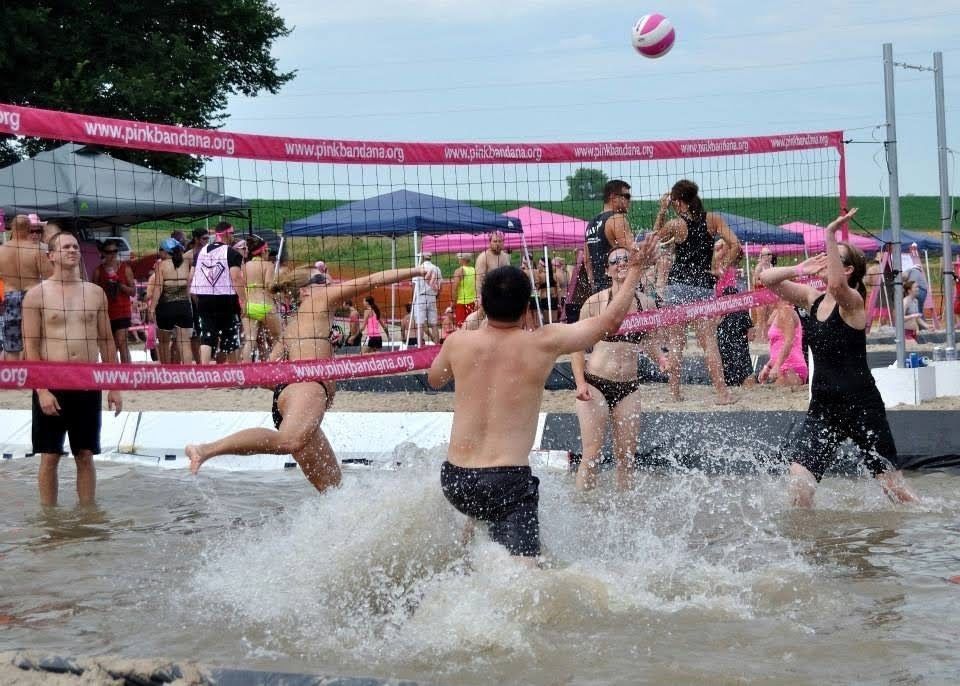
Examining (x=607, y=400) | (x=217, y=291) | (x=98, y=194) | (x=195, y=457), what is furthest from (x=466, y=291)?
(x=195, y=457)

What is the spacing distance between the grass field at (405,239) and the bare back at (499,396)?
3.71 m

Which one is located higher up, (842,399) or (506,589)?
(842,399)

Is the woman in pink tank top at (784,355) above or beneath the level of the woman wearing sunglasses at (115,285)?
beneath

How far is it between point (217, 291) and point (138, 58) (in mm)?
18504

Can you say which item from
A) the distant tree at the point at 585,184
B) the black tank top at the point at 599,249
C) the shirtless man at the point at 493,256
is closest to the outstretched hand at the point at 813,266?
the black tank top at the point at 599,249

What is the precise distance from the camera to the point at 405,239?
74.9 ft

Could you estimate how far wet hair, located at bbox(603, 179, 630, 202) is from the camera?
7.73 m

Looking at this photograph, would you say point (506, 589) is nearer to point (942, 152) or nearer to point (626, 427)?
Result: point (626, 427)

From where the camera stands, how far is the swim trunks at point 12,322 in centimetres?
1282

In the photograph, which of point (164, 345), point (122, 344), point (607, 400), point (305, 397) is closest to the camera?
point (305, 397)

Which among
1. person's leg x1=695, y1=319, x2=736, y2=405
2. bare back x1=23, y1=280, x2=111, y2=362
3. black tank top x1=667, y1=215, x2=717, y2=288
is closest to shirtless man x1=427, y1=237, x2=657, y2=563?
bare back x1=23, y1=280, x2=111, y2=362

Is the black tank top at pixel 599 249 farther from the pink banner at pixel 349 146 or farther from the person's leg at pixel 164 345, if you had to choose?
the person's leg at pixel 164 345

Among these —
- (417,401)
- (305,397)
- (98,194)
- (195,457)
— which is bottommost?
(417,401)

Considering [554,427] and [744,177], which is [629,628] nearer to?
[554,427]
